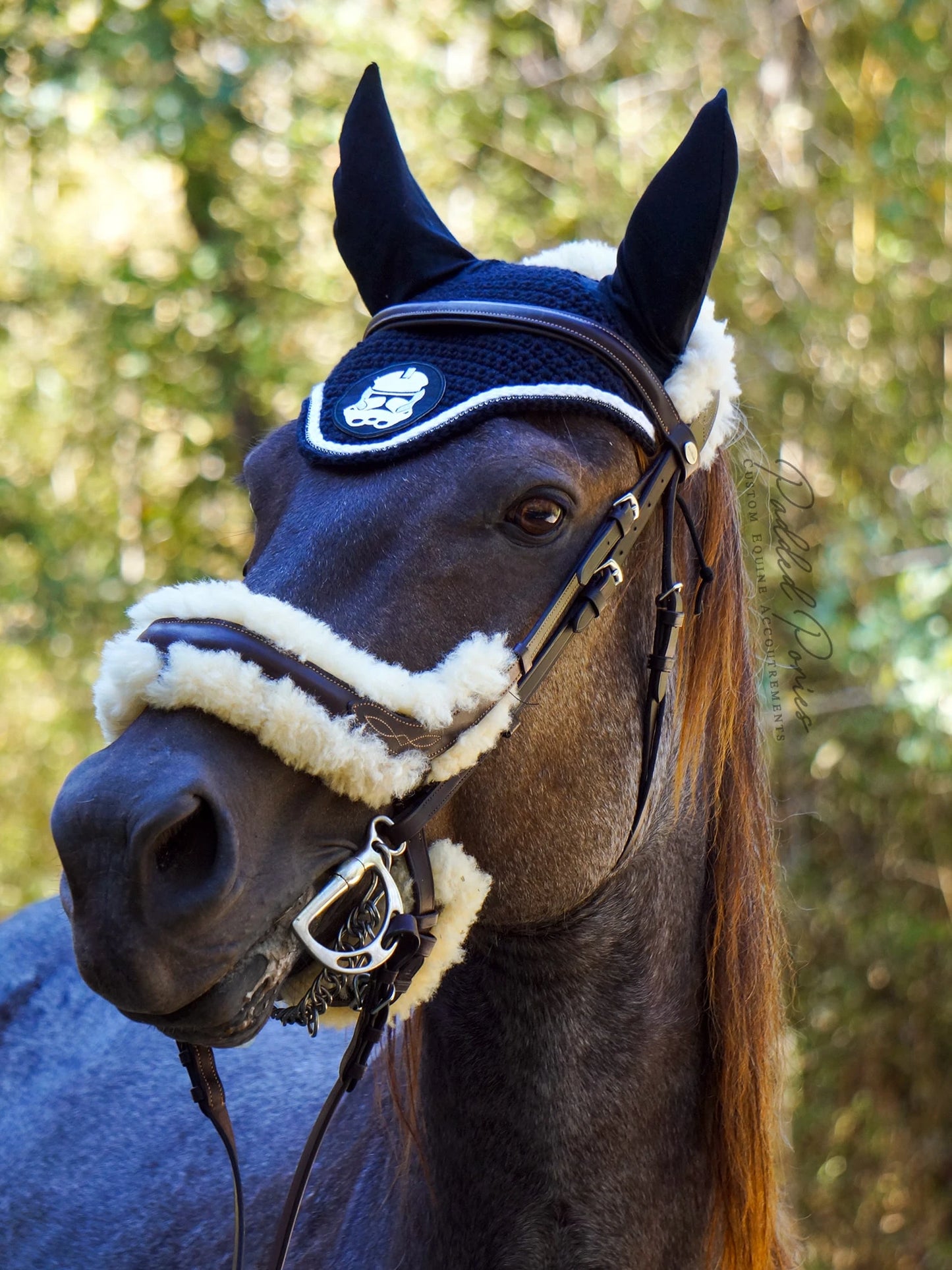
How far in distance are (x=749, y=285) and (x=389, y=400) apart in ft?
16.0

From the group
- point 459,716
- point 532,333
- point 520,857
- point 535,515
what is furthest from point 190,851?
point 532,333

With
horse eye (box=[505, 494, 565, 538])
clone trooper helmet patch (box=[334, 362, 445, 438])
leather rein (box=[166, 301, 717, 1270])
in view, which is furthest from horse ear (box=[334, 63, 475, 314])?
horse eye (box=[505, 494, 565, 538])

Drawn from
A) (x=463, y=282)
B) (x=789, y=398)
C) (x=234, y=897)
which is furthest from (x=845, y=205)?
(x=234, y=897)

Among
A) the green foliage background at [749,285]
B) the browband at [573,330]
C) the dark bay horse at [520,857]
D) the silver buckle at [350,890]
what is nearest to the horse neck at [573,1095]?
the dark bay horse at [520,857]

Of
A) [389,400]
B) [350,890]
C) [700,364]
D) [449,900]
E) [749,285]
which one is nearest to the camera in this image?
[350,890]

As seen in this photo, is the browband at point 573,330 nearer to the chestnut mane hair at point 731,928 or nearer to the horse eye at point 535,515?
the chestnut mane hair at point 731,928

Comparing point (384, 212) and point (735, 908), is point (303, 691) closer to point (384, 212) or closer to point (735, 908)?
point (735, 908)

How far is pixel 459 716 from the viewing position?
160 centimetres

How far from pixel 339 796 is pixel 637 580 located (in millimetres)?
644

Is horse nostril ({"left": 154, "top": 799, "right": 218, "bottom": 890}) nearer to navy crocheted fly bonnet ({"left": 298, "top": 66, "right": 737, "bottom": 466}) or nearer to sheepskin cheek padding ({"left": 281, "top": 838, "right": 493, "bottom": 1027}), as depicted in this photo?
sheepskin cheek padding ({"left": 281, "top": 838, "right": 493, "bottom": 1027})

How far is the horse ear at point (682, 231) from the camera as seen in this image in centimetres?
183

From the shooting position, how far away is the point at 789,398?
602 centimetres

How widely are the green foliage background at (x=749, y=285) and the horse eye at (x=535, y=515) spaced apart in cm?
329

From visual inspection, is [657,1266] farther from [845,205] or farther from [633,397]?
[845,205]
